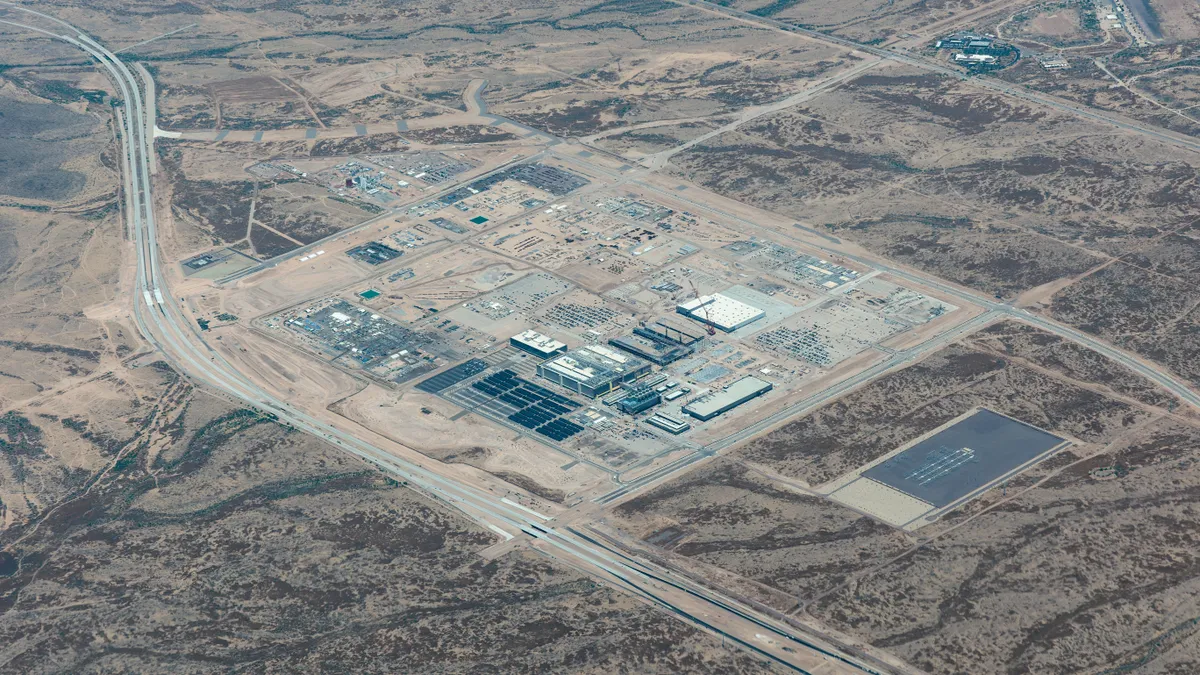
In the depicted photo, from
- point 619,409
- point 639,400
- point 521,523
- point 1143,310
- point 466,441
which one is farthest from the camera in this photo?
point 1143,310

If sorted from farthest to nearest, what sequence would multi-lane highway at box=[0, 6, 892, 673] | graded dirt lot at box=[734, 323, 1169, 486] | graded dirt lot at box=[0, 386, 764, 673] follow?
graded dirt lot at box=[734, 323, 1169, 486] < graded dirt lot at box=[0, 386, 764, 673] < multi-lane highway at box=[0, 6, 892, 673]

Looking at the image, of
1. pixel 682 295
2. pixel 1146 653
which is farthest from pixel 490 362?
pixel 1146 653

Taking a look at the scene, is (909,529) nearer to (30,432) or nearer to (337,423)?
(337,423)

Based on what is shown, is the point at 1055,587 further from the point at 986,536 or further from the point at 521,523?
the point at 521,523

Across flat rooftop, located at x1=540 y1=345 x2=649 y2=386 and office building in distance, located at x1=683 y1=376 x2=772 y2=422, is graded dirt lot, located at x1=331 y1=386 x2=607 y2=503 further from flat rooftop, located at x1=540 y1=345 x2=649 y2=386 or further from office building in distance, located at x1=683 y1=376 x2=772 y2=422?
office building in distance, located at x1=683 y1=376 x2=772 y2=422

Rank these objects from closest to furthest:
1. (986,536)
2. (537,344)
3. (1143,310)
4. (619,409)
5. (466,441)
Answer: (986,536), (466,441), (619,409), (537,344), (1143,310)

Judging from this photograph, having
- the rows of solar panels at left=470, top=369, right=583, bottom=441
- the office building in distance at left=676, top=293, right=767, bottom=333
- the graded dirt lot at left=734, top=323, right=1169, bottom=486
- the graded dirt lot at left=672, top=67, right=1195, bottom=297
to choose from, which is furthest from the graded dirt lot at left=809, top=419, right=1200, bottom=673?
the graded dirt lot at left=672, top=67, right=1195, bottom=297

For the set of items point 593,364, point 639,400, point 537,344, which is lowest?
point 537,344

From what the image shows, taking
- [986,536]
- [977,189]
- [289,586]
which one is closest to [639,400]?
[986,536]
